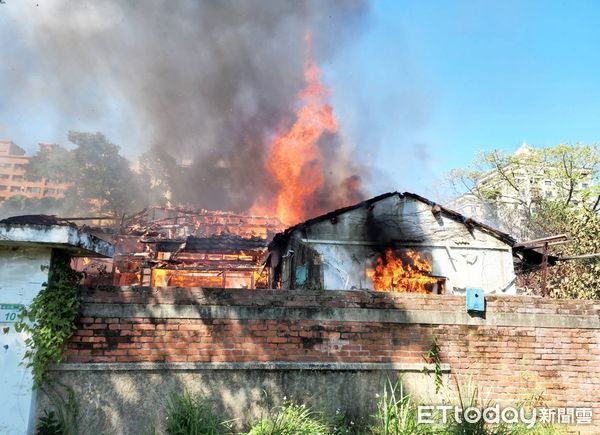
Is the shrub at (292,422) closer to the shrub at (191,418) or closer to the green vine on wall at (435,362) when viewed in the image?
the shrub at (191,418)

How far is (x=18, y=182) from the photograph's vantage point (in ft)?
130

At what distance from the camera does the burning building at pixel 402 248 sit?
12828 mm

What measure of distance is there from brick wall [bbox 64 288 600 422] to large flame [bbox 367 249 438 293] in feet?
18.8

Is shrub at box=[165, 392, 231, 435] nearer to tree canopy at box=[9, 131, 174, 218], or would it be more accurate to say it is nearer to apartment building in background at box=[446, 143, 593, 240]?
apartment building in background at box=[446, 143, 593, 240]

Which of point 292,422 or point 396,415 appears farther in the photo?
point 396,415

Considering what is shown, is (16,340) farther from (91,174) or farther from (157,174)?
(157,174)

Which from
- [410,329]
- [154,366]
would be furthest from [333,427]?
[154,366]

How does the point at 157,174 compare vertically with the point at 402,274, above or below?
above

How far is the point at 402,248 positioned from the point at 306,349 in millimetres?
7526

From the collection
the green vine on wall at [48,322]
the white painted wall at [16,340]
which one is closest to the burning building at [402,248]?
the green vine on wall at [48,322]

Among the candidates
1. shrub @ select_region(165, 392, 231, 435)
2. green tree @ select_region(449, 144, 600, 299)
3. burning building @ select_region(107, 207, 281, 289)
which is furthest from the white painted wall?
green tree @ select_region(449, 144, 600, 299)

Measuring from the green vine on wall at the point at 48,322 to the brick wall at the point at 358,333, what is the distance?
184mm

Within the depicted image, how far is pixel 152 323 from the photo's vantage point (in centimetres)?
621
